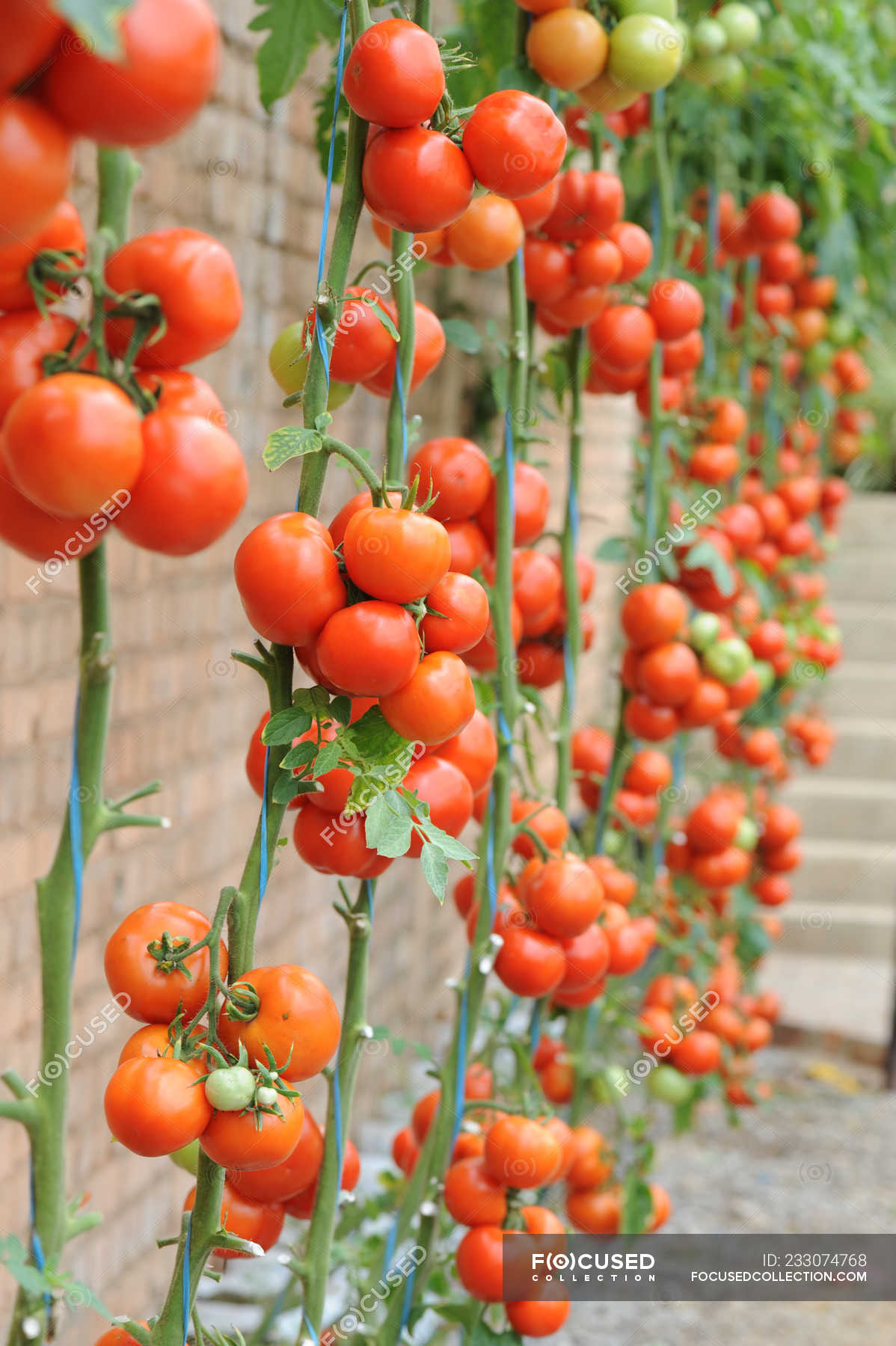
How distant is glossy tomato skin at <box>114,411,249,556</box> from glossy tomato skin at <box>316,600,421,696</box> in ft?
0.46

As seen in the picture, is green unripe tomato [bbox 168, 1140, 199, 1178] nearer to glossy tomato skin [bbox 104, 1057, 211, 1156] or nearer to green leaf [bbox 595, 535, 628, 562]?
glossy tomato skin [bbox 104, 1057, 211, 1156]

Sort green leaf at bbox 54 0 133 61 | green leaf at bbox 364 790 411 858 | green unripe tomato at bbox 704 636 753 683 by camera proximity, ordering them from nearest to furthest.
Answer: green leaf at bbox 54 0 133 61, green leaf at bbox 364 790 411 858, green unripe tomato at bbox 704 636 753 683

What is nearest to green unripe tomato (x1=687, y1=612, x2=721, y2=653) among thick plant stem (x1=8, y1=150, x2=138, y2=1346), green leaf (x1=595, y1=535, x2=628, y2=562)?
green leaf (x1=595, y1=535, x2=628, y2=562)

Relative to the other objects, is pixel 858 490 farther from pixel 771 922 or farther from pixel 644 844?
pixel 644 844

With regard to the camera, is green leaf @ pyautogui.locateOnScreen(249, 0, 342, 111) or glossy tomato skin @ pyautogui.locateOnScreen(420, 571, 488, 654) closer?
glossy tomato skin @ pyautogui.locateOnScreen(420, 571, 488, 654)

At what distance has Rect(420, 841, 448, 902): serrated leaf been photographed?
0.63m

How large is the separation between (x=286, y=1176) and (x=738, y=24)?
59.2 inches

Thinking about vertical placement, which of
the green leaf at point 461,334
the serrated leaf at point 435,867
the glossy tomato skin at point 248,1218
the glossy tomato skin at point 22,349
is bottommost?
the glossy tomato skin at point 248,1218

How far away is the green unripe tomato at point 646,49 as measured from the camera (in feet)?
3.45

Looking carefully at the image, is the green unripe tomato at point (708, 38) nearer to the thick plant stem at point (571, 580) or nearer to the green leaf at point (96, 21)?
the thick plant stem at point (571, 580)

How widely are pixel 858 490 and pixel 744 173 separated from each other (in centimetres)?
387

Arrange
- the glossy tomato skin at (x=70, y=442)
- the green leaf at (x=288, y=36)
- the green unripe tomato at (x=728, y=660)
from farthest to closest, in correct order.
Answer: the green unripe tomato at (x=728, y=660) → the green leaf at (x=288, y=36) → the glossy tomato skin at (x=70, y=442)

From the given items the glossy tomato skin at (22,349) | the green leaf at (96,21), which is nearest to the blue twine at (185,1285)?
the glossy tomato skin at (22,349)

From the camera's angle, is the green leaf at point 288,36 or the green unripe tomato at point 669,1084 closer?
the green leaf at point 288,36
